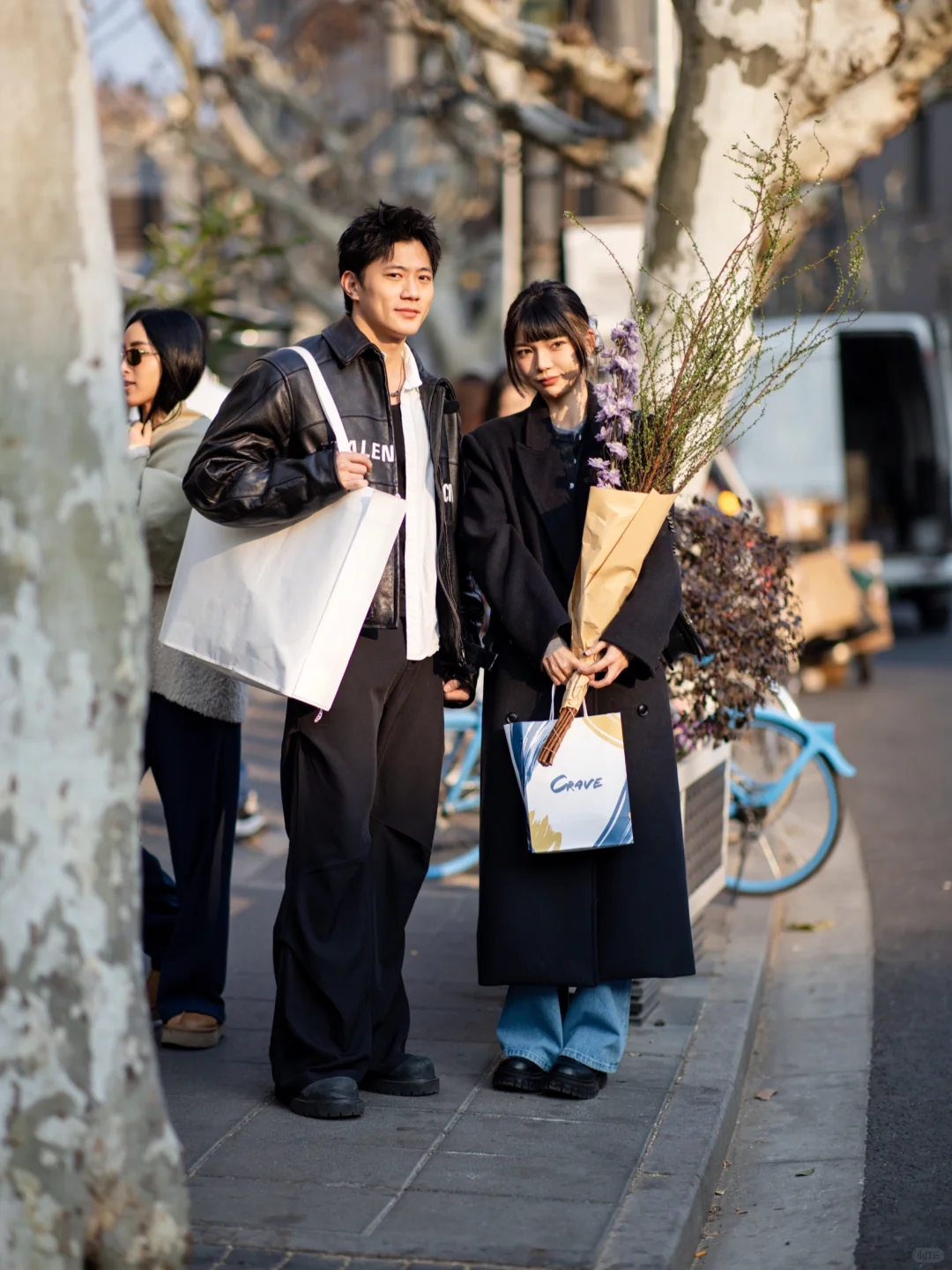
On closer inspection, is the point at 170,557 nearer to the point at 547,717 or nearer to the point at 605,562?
the point at 547,717

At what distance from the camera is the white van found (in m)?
18.0

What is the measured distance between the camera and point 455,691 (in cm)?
456

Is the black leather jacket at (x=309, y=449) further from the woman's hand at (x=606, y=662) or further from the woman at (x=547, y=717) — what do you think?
the woman's hand at (x=606, y=662)

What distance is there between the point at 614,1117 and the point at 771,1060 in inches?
46.5

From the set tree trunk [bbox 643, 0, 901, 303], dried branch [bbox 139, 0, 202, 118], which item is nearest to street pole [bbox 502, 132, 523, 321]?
dried branch [bbox 139, 0, 202, 118]

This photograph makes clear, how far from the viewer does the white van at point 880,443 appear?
18000mm

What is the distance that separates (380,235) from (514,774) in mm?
1351

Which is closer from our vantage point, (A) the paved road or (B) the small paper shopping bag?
(A) the paved road

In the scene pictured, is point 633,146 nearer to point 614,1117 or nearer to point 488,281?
point 614,1117

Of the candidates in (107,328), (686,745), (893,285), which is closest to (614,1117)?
(686,745)

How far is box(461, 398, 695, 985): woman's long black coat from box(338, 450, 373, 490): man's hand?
1.62 feet

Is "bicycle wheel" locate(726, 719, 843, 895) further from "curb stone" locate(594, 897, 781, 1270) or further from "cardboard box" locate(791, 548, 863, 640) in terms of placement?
"cardboard box" locate(791, 548, 863, 640)

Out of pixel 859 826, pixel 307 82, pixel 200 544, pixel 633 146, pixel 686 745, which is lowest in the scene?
pixel 859 826

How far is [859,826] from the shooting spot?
8.75 m
